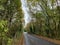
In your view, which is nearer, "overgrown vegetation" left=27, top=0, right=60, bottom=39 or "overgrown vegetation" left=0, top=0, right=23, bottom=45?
"overgrown vegetation" left=0, top=0, right=23, bottom=45

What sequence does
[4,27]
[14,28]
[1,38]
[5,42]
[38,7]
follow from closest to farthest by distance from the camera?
[4,27], [1,38], [5,42], [14,28], [38,7]

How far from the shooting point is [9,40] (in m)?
3.52

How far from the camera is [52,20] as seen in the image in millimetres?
10125

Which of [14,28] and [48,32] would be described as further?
[48,32]

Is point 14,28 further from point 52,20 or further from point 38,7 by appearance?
point 38,7

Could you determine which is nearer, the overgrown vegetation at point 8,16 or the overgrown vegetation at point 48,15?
the overgrown vegetation at point 8,16

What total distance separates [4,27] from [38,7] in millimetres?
8343

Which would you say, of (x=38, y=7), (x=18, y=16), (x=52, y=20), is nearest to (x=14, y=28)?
(x=18, y=16)

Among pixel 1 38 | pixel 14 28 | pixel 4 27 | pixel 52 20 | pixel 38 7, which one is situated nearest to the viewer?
pixel 4 27

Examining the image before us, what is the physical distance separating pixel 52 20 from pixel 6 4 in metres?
6.84

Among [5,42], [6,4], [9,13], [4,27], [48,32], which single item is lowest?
[48,32]

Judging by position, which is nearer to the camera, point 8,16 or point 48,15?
point 8,16

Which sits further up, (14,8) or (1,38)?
(14,8)

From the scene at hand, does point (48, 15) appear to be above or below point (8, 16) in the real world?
below
